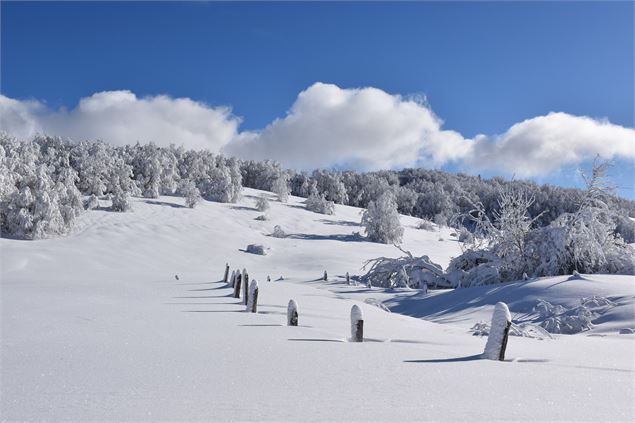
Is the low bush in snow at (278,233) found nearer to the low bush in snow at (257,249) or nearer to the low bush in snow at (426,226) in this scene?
the low bush in snow at (257,249)

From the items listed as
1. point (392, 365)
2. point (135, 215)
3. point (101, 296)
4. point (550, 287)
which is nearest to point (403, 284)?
point (550, 287)

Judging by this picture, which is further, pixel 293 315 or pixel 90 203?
pixel 90 203

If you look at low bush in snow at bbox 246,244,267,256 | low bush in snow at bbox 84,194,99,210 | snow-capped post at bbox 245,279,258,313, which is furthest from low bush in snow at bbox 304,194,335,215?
snow-capped post at bbox 245,279,258,313

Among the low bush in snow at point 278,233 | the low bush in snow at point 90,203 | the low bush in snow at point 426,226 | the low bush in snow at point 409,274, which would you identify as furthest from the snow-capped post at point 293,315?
the low bush in snow at point 426,226

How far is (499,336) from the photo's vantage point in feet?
19.7

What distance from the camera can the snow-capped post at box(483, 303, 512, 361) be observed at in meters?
5.98

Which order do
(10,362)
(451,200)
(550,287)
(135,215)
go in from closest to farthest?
(10,362)
(550,287)
(135,215)
(451,200)

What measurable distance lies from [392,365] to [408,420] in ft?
6.17

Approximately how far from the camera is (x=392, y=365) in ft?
16.9

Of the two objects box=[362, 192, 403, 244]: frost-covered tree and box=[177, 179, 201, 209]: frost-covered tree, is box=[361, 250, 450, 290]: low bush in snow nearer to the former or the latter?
box=[362, 192, 403, 244]: frost-covered tree

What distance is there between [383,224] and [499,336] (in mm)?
43076

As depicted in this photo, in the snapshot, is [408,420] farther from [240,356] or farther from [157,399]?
[240,356]

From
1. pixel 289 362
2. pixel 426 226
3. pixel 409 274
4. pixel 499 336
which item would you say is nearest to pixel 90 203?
pixel 409 274

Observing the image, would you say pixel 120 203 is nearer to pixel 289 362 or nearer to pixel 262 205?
pixel 262 205
